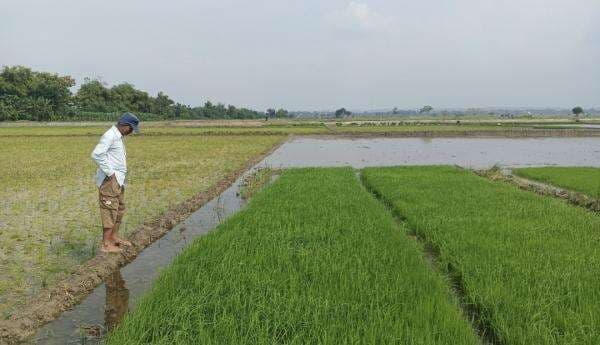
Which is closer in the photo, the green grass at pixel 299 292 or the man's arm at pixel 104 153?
the green grass at pixel 299 292

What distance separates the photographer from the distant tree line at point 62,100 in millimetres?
43844

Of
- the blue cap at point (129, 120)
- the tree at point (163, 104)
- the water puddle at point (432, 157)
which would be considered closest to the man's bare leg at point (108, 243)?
the blue cap at point (129, 120)

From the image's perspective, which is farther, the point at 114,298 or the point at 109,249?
the point at 109,249

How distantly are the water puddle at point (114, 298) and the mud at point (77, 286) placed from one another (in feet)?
0.20

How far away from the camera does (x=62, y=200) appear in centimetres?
839

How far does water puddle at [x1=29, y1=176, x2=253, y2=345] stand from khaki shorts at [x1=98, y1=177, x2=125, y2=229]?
1.83 feet

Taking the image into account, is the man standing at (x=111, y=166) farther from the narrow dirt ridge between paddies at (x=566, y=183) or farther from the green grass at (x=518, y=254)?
the narrow dirt ridge between paddies at (x=566, y=183)

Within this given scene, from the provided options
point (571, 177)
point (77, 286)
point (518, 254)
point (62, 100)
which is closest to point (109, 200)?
point (77, 286)

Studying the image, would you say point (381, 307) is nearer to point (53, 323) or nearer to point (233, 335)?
point (233, 335)

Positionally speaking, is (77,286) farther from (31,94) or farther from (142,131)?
(31,94)

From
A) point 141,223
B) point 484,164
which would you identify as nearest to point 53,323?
point 141,223

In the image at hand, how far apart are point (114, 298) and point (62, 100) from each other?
49911mm

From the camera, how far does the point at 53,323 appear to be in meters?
3.56

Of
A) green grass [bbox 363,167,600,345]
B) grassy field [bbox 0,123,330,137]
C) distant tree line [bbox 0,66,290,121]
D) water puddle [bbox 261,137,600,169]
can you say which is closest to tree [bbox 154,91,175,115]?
distant tree line [bbox 0,66,290,121]
